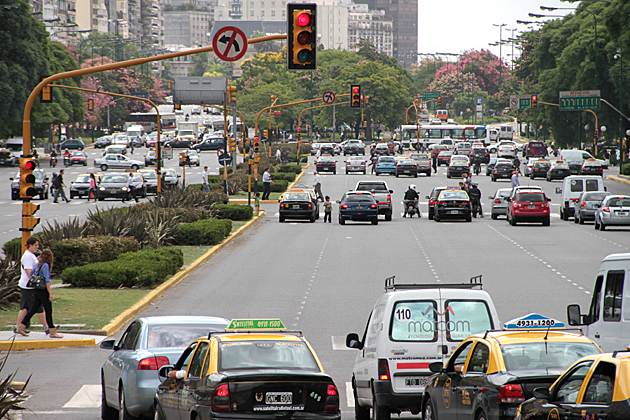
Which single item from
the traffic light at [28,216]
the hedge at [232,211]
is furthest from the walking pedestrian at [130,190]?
the traffic light at [28,216]

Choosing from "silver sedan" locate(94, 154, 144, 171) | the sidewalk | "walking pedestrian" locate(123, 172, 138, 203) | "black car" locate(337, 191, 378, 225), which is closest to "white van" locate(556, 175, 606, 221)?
"black car" locate(337, 191, 378, 225)

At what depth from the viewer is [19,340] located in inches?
627

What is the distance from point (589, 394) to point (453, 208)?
1407 inches

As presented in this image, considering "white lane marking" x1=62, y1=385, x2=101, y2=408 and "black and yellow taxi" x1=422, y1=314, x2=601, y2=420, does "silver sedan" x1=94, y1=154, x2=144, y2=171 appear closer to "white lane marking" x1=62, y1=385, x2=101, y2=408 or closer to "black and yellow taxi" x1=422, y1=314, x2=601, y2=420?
"white lane marking" x1=62, y1=385, x2=101, y2=408

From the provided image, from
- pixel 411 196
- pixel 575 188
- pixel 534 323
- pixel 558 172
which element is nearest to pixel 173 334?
pixel 534 323

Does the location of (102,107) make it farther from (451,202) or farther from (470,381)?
(470,381)

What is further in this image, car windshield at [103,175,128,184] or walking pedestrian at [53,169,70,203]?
car windshield at [103,175,128,184]

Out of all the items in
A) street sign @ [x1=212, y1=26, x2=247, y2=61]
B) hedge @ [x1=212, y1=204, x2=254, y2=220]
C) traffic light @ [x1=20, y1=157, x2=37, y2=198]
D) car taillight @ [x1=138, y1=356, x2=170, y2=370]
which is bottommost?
hedge @ [x1=212, y1=204, x2=254, y2=220]

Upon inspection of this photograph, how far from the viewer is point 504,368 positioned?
780 cm

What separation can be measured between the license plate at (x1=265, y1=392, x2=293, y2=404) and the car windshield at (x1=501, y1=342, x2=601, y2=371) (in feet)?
6.40

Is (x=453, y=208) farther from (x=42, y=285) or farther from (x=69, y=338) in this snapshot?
(x=42, y=285)

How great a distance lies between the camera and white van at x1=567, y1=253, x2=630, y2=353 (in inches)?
430

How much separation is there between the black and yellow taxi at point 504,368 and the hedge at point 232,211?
1237 inches

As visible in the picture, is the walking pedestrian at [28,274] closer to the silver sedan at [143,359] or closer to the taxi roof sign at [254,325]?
the silver sedan at [143,359]
